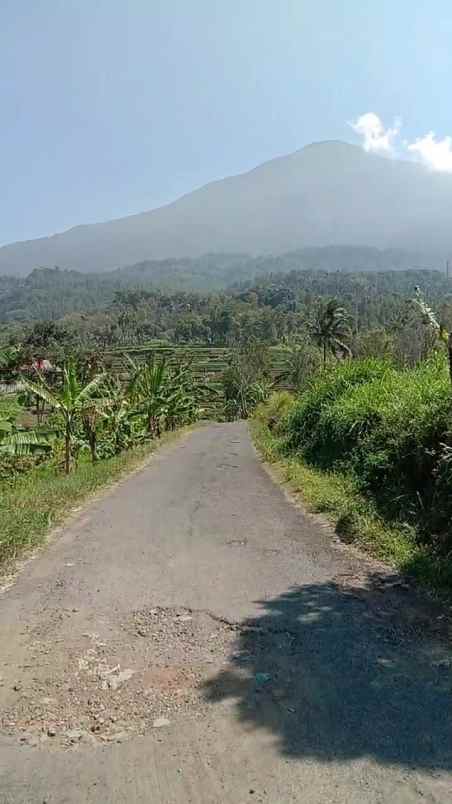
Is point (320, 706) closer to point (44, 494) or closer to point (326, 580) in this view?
point (326, 580)

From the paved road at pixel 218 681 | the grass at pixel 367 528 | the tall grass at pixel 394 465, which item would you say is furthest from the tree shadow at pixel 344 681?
the tall grass at pixel 394 465

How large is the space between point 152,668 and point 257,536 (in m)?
3.82

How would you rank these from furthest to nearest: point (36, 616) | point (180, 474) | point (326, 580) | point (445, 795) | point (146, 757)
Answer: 1. point (180, 474)
2. point (326, 580)
3. point (36, 616)
4. point (146, 757)
5. point (445, 795)

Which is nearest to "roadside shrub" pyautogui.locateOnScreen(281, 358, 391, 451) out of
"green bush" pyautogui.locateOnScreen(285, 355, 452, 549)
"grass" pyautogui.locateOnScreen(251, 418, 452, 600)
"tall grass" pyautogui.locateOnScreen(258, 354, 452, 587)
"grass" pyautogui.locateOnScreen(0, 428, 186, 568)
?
"green bush" pyautogui.locateOnScreen(285, 355, 452, 549)

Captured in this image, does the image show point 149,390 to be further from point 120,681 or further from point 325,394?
point 120,681

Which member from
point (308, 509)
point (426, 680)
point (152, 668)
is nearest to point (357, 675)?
point (426, 680)

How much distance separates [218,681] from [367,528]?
159 inches

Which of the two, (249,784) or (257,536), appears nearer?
(249,784)

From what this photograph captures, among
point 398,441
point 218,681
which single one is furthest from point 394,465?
point 218,681

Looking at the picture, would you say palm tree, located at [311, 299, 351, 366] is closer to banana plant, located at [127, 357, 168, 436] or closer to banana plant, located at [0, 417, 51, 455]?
banana plant, located at [127, 357, 168, 436]

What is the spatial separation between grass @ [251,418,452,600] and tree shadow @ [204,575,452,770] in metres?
0.55

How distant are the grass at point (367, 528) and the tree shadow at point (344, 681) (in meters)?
0.55

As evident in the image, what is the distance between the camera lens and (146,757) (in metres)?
3.29

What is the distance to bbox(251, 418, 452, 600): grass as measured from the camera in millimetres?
5982
